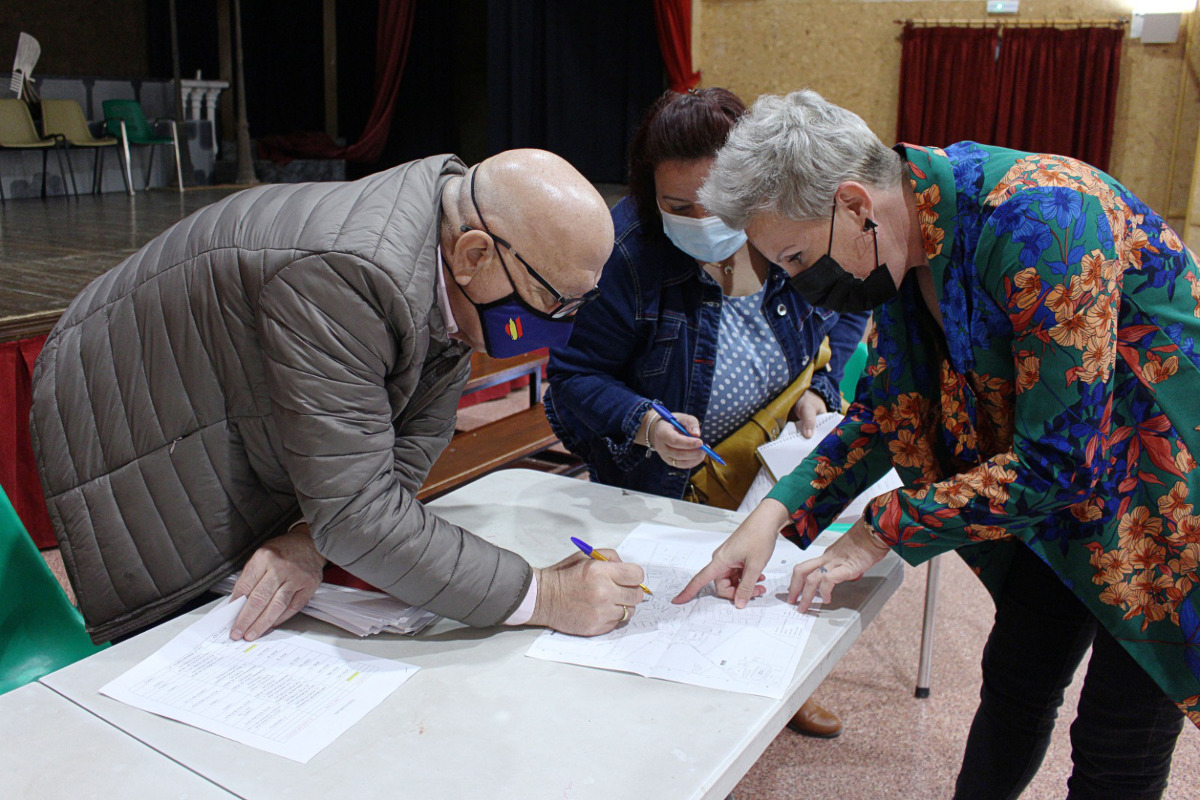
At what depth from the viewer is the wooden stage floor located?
351cm

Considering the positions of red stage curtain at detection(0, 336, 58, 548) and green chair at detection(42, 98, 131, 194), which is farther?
green chair at detection(42, 98, 131, 194)

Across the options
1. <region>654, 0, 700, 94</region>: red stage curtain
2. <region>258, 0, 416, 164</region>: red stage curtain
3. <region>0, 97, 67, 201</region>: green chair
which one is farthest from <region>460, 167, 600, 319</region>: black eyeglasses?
<region>258, 0, 416, 164</region>: red stage curtain

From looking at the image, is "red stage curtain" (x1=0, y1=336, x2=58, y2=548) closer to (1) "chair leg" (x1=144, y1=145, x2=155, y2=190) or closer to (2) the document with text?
(2) the document with text

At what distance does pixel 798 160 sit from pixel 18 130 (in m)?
8.21

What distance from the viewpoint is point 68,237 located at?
547cm

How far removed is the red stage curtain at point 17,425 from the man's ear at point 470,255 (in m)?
2.30

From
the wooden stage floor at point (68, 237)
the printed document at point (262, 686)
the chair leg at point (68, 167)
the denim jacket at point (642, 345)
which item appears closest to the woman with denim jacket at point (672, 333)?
the denim jacket at point (642, 345)

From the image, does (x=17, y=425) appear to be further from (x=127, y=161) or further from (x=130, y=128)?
(x=130, y=128)

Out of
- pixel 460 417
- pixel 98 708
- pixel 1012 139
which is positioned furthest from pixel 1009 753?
pixel 1012 139

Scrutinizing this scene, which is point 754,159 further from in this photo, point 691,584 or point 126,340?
point 126,340

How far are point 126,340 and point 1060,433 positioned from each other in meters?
1.17

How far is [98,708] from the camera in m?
1.03

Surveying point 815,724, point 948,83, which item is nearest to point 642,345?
point 815,724

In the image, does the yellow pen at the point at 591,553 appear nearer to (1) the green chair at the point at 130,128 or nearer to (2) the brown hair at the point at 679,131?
(2) the brown hair at the point at 679,131
